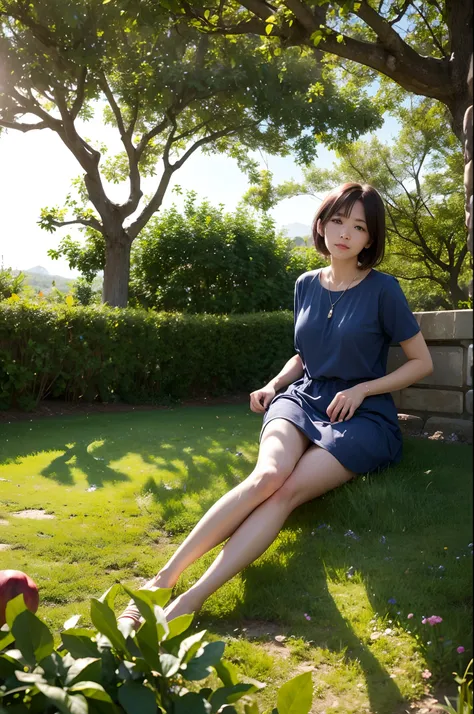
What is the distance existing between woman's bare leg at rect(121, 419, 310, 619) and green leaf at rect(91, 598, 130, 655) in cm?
95

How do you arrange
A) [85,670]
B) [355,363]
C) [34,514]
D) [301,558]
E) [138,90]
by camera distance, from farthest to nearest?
[138,90] → [34,514] → [355,363] → [301,558] → [85,670]

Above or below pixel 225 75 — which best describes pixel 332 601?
below

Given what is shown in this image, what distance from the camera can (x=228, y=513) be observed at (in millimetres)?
2646

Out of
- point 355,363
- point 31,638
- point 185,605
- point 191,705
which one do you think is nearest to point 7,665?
point 31,638

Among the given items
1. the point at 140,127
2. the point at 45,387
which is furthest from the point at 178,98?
the point at 45,387

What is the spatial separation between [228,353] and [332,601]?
706 cm

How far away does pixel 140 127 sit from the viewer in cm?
1545

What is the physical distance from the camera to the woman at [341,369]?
309 centimetres

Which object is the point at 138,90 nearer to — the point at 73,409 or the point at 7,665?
the point at 73,409

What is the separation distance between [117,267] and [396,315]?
1066cm

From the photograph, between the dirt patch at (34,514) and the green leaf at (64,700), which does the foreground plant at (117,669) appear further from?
the dirt patch at (34,514)

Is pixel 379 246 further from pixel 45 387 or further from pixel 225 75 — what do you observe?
pixel 225 75

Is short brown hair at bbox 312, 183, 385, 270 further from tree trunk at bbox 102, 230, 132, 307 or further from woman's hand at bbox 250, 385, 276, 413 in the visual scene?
tree trunk at bbox 102, 230, 132, 307

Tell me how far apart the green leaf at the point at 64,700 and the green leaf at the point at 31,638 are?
12 cm
